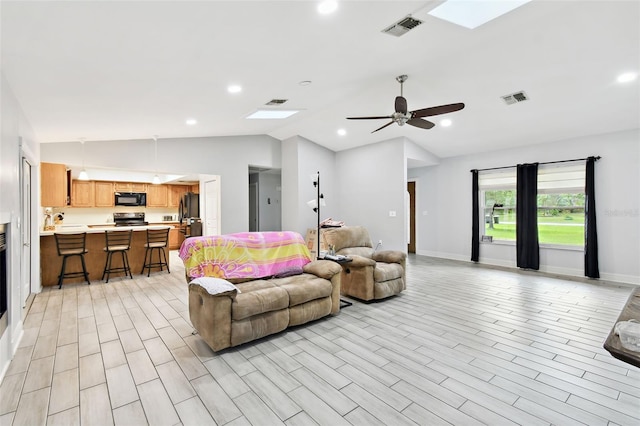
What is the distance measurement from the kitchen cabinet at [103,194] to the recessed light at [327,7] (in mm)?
8051

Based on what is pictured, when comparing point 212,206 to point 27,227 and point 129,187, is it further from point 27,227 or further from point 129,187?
point 27,227

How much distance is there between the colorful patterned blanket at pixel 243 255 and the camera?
133 inches

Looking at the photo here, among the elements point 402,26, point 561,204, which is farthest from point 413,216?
point 402,26

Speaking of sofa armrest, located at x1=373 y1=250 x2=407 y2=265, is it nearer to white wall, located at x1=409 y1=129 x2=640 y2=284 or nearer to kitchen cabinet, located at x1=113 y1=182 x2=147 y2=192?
white wall, located at x1=409 y1=129 x2=640 y2=284

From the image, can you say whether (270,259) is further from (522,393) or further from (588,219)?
(588,219)

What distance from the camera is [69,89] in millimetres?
2932

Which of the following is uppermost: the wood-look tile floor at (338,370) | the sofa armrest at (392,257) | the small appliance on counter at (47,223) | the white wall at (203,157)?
the white wall at (203,157)

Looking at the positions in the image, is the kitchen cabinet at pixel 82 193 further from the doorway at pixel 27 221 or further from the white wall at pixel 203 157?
the doorway at pixel 27 221

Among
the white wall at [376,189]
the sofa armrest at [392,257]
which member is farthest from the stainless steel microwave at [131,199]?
the sofa armrest at [392,257]

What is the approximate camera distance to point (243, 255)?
3.62 m

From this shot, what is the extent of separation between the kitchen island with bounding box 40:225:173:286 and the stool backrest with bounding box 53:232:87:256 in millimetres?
80

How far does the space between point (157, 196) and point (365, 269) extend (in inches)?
289

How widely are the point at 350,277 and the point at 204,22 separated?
10.9ft

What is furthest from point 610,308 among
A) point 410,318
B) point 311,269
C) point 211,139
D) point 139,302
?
point 211,139
